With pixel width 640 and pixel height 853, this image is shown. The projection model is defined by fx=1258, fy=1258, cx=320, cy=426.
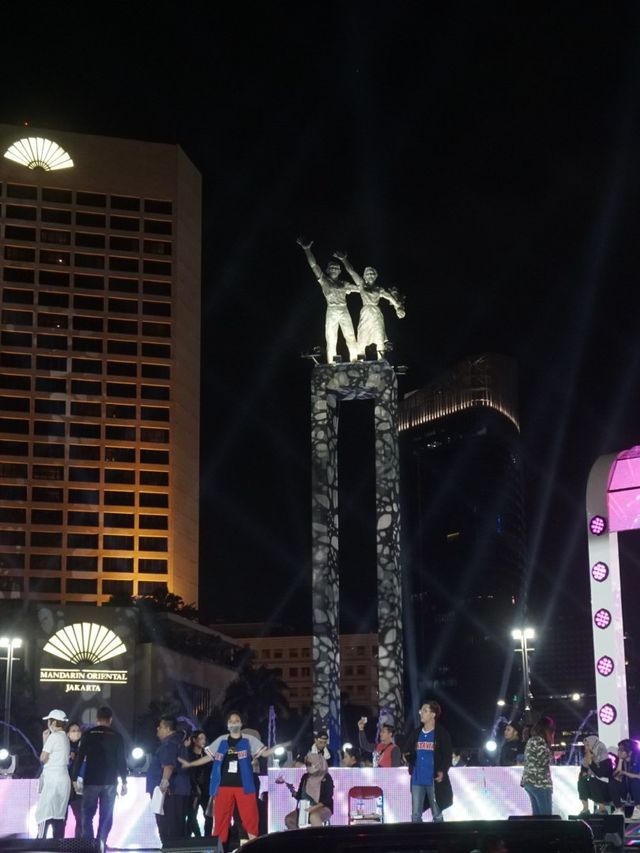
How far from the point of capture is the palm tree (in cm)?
7794

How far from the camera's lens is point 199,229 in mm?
104312

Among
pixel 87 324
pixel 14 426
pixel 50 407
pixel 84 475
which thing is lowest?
pixel 84 475

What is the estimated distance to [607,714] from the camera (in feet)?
71.2

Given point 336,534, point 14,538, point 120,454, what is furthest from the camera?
point 120,454

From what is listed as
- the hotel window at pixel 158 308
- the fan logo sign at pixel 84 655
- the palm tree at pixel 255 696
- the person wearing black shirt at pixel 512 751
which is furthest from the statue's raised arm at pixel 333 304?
the hotel window at pixel 158 308

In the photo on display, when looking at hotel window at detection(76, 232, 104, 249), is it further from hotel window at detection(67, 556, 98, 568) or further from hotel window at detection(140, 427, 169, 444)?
hotel window at detection(67, 556, 98, 568)

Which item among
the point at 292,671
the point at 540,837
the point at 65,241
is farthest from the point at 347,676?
the point at 540,837

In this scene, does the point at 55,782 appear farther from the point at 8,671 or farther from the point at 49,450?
the point at 49,450


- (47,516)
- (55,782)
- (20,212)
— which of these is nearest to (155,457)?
(47,516)

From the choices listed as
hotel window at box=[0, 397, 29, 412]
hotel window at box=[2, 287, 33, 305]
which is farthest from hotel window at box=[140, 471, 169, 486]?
hotel window at box=[2, 287, 33, 305]

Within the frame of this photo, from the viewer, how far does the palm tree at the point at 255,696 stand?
3068 inches

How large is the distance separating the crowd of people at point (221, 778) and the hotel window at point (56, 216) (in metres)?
85.5

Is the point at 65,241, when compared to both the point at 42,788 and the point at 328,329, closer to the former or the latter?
the point at 328,329

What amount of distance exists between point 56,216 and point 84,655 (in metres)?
38.1
